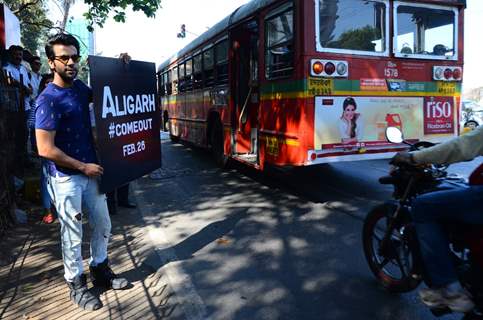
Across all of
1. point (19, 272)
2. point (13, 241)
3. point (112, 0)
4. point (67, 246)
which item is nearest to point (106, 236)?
point (67, 246)

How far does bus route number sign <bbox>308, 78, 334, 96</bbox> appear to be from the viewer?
6.01 m

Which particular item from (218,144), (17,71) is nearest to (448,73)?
(218,144)

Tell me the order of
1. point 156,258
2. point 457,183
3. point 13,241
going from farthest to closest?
point 13,241 < point 156,258 < point 457,183

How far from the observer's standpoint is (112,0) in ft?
29.8

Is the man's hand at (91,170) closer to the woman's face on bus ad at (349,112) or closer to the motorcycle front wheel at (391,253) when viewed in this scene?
the motorcycle front wheel at (391,253)

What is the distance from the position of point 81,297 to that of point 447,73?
5898mm

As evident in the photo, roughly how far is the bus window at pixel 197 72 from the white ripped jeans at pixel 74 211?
7.34 m

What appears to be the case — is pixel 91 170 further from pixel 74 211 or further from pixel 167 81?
pixel 167 81

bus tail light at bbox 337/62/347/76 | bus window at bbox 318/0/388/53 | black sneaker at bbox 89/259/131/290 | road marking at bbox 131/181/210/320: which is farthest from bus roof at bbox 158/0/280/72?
black sneaker at bbox 89/259/131/290

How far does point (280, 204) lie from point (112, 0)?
212 inches

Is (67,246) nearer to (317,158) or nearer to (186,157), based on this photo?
(317,158)

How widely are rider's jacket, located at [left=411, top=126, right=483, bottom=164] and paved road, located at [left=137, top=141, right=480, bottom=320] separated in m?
1.28

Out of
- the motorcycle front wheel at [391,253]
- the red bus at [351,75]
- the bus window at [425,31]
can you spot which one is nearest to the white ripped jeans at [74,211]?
the motorcycle front wheel at [391,253]

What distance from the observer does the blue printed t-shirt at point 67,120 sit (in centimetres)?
333
